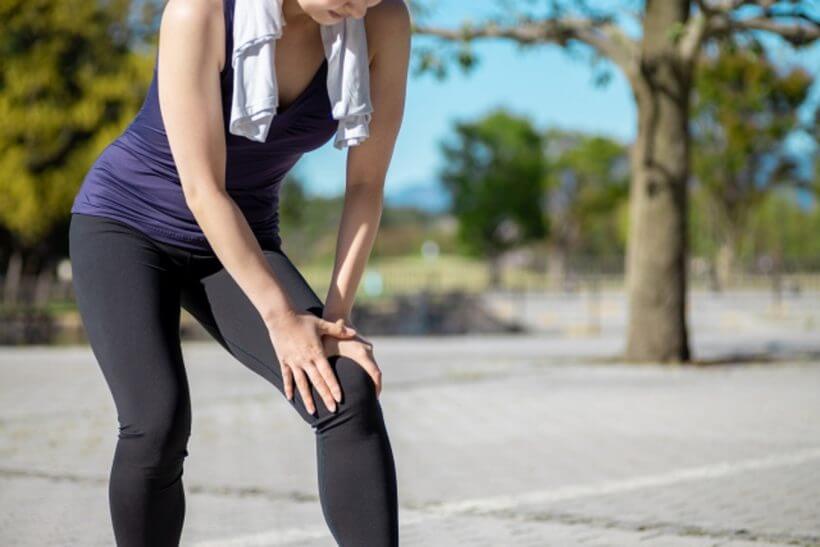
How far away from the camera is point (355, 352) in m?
2.49

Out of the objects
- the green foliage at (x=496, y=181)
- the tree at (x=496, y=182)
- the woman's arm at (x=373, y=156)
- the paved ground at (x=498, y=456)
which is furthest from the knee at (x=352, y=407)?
the green foliage at (x=496, y=181)

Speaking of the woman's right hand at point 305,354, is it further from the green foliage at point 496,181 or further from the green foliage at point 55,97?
the green foliage at point 496,181

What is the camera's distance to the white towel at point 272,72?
245cm

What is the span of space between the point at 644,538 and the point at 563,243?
260ft

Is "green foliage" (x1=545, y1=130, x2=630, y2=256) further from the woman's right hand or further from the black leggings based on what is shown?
the woman's right hand

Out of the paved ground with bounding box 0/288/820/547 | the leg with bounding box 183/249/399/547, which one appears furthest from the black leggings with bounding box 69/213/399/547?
the paved ground with bounding box 0/288/820/547

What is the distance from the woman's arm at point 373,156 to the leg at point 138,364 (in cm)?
37

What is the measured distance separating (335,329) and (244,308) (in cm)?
24

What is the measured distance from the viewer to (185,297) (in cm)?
283

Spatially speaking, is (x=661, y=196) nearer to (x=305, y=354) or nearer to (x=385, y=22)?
(x=385, y=22)

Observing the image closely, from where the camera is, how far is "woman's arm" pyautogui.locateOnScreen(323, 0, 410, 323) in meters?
2.66

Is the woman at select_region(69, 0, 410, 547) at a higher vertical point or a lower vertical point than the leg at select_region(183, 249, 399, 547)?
higher

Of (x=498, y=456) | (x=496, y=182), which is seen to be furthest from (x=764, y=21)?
(x=496, y=182)

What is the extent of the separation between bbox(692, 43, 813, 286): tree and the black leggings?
35.8 meters
